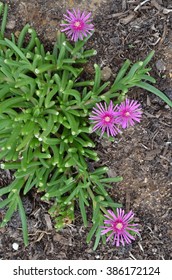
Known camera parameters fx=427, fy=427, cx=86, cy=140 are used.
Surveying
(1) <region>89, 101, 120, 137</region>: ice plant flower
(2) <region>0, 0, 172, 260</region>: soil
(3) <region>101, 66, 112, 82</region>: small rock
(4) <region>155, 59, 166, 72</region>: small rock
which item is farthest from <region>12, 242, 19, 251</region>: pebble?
(4) <region>155, 59, 166, 72</region>: small rock

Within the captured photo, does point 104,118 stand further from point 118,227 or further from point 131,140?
point 118,227

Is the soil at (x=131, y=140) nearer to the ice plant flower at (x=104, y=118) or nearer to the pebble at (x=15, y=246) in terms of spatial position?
the pebble at (x=15, y=246)

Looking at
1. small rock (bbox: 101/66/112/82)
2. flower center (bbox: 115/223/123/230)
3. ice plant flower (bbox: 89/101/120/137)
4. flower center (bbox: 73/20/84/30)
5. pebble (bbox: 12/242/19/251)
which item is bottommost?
flower center (bbox: 115/223/123/230)

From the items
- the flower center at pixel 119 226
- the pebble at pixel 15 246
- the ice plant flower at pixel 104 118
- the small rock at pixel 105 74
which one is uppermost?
the small rock at pixel 105 74

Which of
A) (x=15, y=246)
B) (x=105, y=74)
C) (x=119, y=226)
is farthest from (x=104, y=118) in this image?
(x=15, y=246)

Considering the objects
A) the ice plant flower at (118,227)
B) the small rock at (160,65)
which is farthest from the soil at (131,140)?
the ice plant flower at (118,227)

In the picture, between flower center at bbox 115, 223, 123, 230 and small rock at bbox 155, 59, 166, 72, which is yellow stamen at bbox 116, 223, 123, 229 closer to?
flower center at bbox 115, 223, 123, 230

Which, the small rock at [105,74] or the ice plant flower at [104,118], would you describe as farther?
the small rock at [105,74]

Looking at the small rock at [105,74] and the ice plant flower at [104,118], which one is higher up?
the small rock at [105,74]

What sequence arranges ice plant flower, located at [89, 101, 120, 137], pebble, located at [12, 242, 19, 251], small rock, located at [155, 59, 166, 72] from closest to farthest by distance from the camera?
ice plant flower, located at [89, 101, 120, 137], small rock, located at [155, 59, 166, 72], pebble, located at [12, 242, 19, 251]
